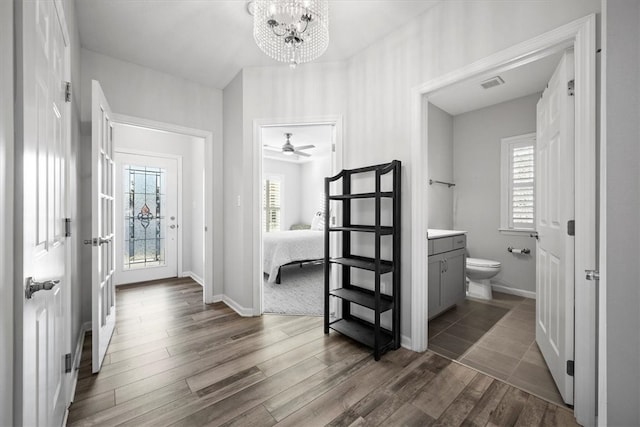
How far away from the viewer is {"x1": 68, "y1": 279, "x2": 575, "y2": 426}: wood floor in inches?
59.7

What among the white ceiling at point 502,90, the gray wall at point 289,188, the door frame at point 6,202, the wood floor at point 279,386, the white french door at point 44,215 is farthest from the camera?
the gray wall at point 289,188

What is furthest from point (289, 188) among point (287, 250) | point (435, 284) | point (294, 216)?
point (435, 284)

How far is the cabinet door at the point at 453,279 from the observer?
2930 millimetres

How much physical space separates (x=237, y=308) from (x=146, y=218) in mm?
2451

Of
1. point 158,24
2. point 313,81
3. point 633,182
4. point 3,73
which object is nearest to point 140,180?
point 158,24

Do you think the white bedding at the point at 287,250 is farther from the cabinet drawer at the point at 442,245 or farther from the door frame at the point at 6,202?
the door frame at the point at 6,202

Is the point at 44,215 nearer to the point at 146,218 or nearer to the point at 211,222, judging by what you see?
the point at 211,222

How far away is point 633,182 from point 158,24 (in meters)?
3.19

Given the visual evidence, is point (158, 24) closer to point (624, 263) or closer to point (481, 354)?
point (624, 263)

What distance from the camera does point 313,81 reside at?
9.49 ft

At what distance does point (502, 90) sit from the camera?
343 cm

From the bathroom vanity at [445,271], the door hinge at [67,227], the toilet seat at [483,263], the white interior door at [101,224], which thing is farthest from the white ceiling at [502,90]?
the door hinge at [67,227]

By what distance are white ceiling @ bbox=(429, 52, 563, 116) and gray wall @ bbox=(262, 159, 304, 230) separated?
465cm

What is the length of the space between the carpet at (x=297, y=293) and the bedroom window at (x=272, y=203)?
271 centimetres
